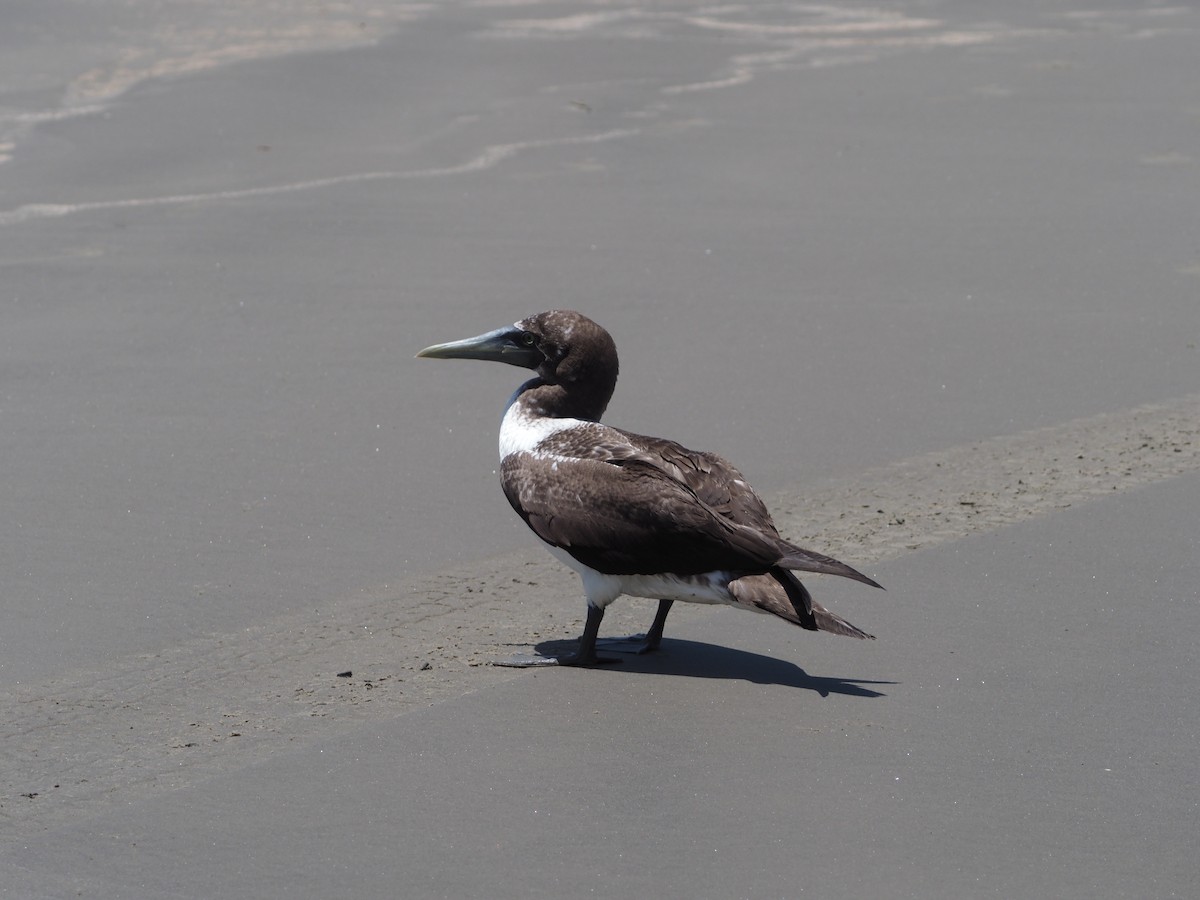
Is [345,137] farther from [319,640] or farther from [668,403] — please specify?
[319,640]

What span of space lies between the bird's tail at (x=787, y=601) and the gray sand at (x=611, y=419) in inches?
8.1

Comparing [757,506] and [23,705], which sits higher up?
[757,506]

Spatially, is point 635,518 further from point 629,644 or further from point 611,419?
point 611,419

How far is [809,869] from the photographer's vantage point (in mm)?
4016

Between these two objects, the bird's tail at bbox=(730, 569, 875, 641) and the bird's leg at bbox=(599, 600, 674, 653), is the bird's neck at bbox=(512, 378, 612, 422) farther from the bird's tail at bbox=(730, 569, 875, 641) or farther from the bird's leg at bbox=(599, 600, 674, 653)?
the bird's tail at bbox=(730, 569, 875, 641)

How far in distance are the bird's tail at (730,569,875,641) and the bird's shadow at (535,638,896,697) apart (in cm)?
17

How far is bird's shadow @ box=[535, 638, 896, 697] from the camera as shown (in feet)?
16.7

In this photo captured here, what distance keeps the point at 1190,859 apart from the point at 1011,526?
7.38ft

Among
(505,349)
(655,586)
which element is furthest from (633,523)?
(505,349)

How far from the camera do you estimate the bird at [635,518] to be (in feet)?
16.5

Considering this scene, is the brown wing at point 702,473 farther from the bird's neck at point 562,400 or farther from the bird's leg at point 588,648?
the bird's leg at point 588,648

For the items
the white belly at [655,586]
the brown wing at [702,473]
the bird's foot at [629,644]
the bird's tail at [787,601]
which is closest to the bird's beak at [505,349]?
the brown wing at [702,473]

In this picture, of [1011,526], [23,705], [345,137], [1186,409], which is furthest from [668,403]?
[345,137]

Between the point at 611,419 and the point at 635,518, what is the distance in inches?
84.8
